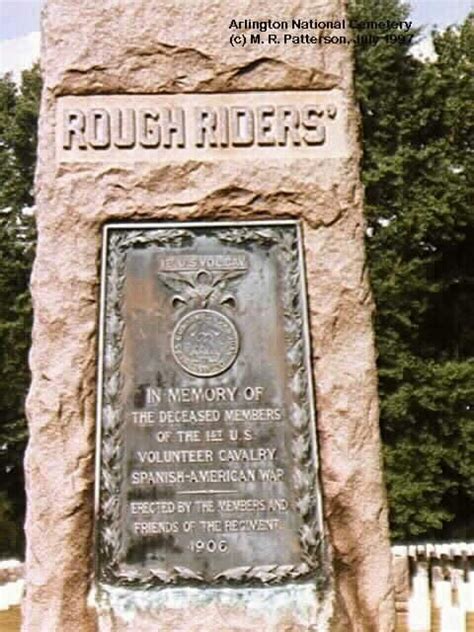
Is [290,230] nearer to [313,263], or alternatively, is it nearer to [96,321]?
[313,263]

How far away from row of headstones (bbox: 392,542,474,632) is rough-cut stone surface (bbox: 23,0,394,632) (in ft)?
11.5

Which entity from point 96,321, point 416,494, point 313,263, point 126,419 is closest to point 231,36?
point 313,263

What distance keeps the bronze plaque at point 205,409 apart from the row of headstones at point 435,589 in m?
3.64

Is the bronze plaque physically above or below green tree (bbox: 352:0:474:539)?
below

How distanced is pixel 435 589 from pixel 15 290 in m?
13.1

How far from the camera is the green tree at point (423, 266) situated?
21.8 m

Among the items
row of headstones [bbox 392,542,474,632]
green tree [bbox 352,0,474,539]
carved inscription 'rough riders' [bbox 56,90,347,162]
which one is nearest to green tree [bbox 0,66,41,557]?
green tree [bbox 352,0,474,539]

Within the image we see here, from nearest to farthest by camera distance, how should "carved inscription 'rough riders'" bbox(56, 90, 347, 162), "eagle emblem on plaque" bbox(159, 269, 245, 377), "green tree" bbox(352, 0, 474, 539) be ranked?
"eagle emblem on plaque" bbox(159, 269, 245, 377) < "carved inscription 'rough riders'" bbox(56, 90, 347, 162) < "green tree" bbox(352, 0, 474, 539)

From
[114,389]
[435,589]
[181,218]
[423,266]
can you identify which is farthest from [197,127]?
[423,266]

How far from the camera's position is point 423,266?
22750mm

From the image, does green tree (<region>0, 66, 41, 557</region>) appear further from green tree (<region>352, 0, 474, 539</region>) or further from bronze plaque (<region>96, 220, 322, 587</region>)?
bronze plaque (<region>96, 220, 322, 587</region>)

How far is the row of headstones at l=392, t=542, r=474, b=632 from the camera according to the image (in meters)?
9.71

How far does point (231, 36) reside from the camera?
6.36 m

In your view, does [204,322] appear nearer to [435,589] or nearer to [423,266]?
[435,589]
